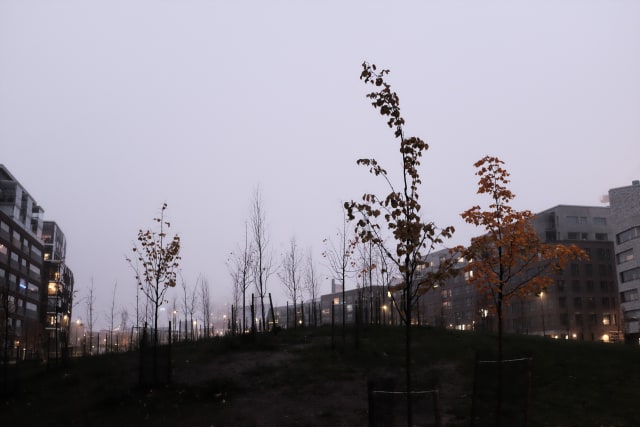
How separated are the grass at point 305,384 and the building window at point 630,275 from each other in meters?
74.2

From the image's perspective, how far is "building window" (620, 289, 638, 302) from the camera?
9712 centimetres

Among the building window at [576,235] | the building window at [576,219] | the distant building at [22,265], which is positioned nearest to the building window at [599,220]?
Answer: the building window at [576,219]

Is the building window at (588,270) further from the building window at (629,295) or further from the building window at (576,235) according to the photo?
the building window at (629,295)

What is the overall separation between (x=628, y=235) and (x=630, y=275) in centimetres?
699

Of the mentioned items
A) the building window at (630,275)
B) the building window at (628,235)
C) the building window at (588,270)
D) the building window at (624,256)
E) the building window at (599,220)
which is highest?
the building window at (599,220)

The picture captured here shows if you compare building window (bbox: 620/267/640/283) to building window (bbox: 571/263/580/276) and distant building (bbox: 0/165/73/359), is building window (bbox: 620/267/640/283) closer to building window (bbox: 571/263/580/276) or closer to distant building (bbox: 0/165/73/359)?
building window (bbox: 571/263/580/276)

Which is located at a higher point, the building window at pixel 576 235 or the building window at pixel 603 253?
the building window at pixel 576 235

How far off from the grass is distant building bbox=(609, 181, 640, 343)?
74.2m

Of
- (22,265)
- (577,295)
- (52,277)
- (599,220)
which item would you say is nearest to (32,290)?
(22,265)

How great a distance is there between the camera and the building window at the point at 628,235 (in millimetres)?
96375

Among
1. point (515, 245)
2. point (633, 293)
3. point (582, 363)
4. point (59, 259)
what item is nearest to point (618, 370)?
point (582, 363)

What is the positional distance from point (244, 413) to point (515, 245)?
11.4 m

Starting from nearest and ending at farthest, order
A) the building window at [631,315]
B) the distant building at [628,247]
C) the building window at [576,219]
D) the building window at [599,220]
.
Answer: the building window at [631,315], the distant building at [628,247], the building window at [576,219], the building window at [599,220]

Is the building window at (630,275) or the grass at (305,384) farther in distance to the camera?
the building window at (630,275)
